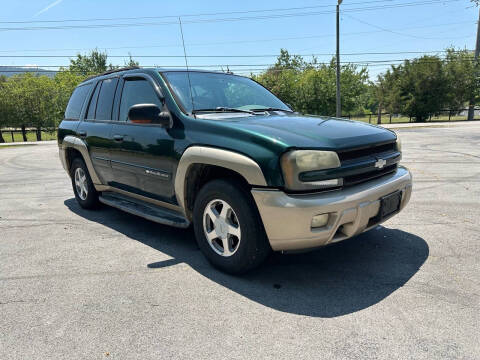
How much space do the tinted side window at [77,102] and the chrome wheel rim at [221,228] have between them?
3.16 meters

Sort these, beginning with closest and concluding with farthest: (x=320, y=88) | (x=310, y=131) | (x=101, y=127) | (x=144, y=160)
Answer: (x=310, y=131)
(x=144, y=160)
(x=101, y=127)
(x=320, y=88)

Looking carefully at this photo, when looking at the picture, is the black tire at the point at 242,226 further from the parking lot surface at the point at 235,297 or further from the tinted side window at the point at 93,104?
the tinted side window at the point at 93,104

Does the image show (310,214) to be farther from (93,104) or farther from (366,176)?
(93,104)

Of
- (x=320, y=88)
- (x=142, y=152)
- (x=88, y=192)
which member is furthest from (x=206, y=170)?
(x=320, y=88)

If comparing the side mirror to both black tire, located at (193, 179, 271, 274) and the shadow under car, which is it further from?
the shadow under car

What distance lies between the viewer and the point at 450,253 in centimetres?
355

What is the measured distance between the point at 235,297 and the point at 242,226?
1.79ft

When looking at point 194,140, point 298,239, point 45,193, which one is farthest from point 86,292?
point 45,193

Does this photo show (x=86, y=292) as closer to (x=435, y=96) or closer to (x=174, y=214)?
(x=174, y=214)

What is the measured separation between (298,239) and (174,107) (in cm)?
175

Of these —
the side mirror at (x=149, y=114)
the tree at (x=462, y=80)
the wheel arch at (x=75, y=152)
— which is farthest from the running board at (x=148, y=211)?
the tree at (x=462, y=80)

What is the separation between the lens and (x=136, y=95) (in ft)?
13.6

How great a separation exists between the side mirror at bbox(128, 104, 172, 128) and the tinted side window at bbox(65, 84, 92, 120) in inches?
88.8

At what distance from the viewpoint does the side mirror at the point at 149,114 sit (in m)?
3.39
